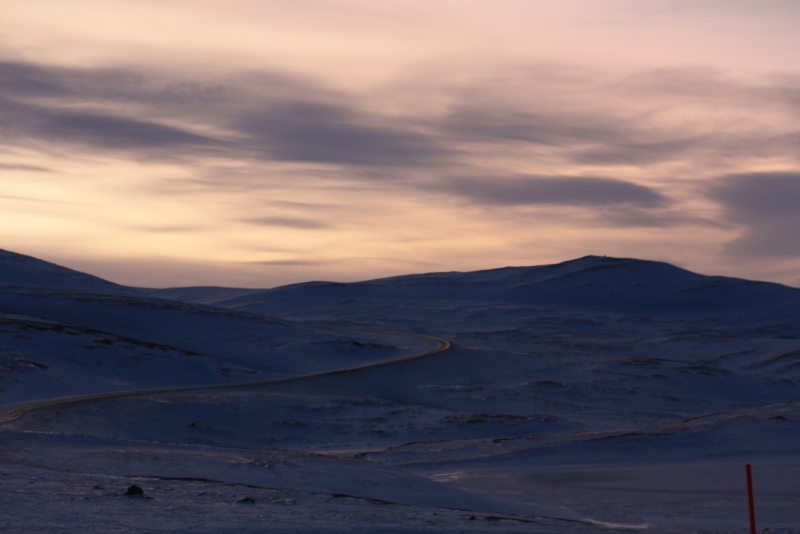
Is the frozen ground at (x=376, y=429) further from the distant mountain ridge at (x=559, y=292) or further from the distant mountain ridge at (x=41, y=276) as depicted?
the distant mountain ridge at (x=559, y=292)

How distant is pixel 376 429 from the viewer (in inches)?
1570

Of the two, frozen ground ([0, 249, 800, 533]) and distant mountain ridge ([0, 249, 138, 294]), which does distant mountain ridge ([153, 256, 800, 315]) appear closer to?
distant mountain ridge ([0, 249, 138, 294])

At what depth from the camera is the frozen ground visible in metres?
14.2

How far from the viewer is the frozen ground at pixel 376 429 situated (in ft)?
46.7

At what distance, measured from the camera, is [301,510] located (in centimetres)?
1365

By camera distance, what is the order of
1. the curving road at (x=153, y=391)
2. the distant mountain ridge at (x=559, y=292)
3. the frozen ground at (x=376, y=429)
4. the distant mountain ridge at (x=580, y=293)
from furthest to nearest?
the distant mountain ridge at (x=580, y=293) < the distant mountain ridge at (x=559, y=292) < the curving road at (x=153, y=391) < the frozen ground at (x=376, y=429)

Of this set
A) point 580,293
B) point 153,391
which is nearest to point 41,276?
point 153,391

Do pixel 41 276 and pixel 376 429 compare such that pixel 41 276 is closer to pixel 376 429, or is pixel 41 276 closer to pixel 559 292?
pixel 559 292

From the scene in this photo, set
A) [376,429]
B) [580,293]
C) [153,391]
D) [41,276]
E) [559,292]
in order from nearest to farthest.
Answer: [376,429] → [153,391] → [41,276] → [580,293] → [559,292]

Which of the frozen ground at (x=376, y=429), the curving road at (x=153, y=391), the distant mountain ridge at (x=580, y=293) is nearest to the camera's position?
the frozen ground at (x=376, y=429)

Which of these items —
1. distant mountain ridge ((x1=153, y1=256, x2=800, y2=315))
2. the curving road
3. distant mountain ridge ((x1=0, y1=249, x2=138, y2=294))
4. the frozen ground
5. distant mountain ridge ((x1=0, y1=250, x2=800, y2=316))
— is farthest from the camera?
distant mountain ridge ((x1=153, y1=256, x2=800, y2=315))

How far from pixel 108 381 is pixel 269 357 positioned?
1894cm

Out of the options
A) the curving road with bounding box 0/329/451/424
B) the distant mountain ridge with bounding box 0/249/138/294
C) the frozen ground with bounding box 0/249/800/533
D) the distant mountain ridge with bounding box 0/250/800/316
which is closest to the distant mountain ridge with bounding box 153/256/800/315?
the distant mountain ridge with bounding box 0/250/800/316

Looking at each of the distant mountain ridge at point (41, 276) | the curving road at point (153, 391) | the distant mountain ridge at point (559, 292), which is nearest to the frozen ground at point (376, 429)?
the curving road at point (153, 391)
